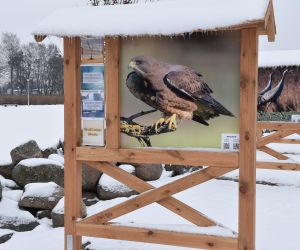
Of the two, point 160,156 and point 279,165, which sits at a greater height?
point 160,156

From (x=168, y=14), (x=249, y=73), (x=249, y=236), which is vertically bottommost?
(x=249, y=236)

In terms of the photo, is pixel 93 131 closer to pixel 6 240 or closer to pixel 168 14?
pixel 168 14

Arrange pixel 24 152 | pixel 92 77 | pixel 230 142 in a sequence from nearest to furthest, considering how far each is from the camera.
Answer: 1. pixel 230 142
2. pixel 92 77
3. pixel 24 152

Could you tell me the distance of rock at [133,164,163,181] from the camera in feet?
33.0

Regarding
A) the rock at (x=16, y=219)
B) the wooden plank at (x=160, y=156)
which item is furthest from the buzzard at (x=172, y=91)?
the rock at (x=16, y=219)

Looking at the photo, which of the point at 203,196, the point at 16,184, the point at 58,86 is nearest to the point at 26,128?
the point at 16,184

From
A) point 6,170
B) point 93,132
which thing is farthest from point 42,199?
point 93,132

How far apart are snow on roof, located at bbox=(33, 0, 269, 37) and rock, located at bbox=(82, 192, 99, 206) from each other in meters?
4.56

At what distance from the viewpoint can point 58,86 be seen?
5844cm

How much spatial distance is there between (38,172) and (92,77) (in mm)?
4484

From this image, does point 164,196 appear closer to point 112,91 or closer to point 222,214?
point 112,91

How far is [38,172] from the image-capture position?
877 centimetres

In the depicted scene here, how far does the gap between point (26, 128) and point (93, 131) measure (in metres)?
12.0

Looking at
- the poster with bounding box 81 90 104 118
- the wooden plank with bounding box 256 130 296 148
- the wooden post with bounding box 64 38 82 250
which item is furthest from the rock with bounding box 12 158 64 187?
the wooden plank with bounding box 256 130 296 148
